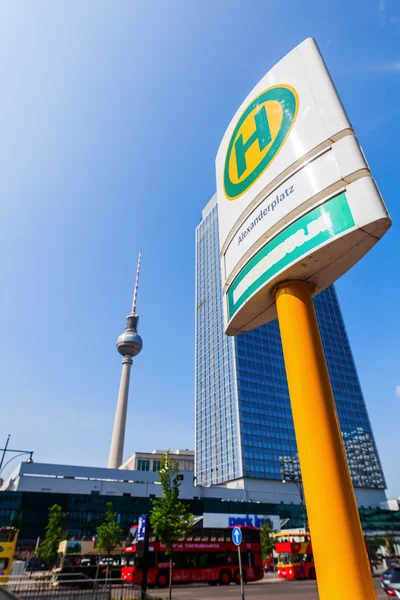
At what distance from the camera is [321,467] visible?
5.05 m

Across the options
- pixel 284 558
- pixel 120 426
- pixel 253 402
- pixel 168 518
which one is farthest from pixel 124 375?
pixel 168 518

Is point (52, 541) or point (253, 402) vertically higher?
point (253, 402)

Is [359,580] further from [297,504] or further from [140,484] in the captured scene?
[297,504]

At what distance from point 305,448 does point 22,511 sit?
75.8 m

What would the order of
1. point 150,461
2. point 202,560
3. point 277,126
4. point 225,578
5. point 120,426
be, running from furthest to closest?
1. point 150,461
2. point 120,426
3. point 225,578
4. point 202,560
5. point 277,126

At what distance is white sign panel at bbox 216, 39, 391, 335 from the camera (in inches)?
228

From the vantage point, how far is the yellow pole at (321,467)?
451 centimetres

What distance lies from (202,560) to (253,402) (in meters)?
59.6

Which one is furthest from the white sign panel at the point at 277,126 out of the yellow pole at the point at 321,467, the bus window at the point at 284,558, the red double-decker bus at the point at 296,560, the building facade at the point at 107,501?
the building facade at the point at 107,501

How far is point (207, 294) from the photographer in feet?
370

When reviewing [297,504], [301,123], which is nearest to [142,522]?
[301,123]

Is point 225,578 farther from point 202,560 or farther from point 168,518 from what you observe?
point 168,518

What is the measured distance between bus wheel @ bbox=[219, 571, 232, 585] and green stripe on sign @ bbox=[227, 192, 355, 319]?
29232mm

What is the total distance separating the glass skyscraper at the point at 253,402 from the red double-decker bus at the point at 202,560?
5166cm
